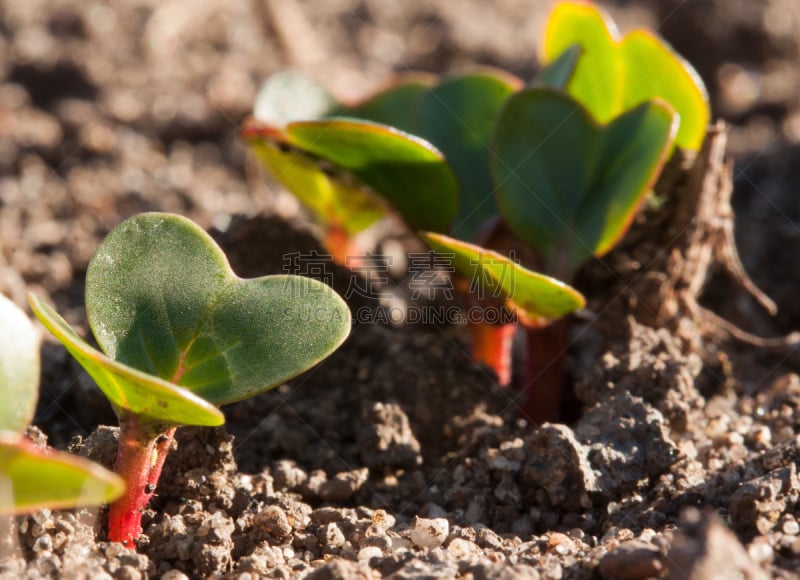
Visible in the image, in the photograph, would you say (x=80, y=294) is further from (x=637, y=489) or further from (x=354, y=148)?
(x=637, y=489)

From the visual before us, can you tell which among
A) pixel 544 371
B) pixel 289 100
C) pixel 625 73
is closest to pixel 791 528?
pixel 544 371

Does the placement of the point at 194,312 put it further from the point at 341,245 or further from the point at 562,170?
the point at 341,245

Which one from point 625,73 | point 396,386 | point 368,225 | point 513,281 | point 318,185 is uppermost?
point 625,73

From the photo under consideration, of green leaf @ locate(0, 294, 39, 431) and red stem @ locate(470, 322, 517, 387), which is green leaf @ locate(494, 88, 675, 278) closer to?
red stem @ locate(470, 322, 517, 387)

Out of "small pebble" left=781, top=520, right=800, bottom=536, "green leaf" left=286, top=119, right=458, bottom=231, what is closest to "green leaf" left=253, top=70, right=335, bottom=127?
"green leaf" left=286, top=119, right=458, bottom=231

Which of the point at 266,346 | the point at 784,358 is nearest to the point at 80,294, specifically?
the point at 266,346
